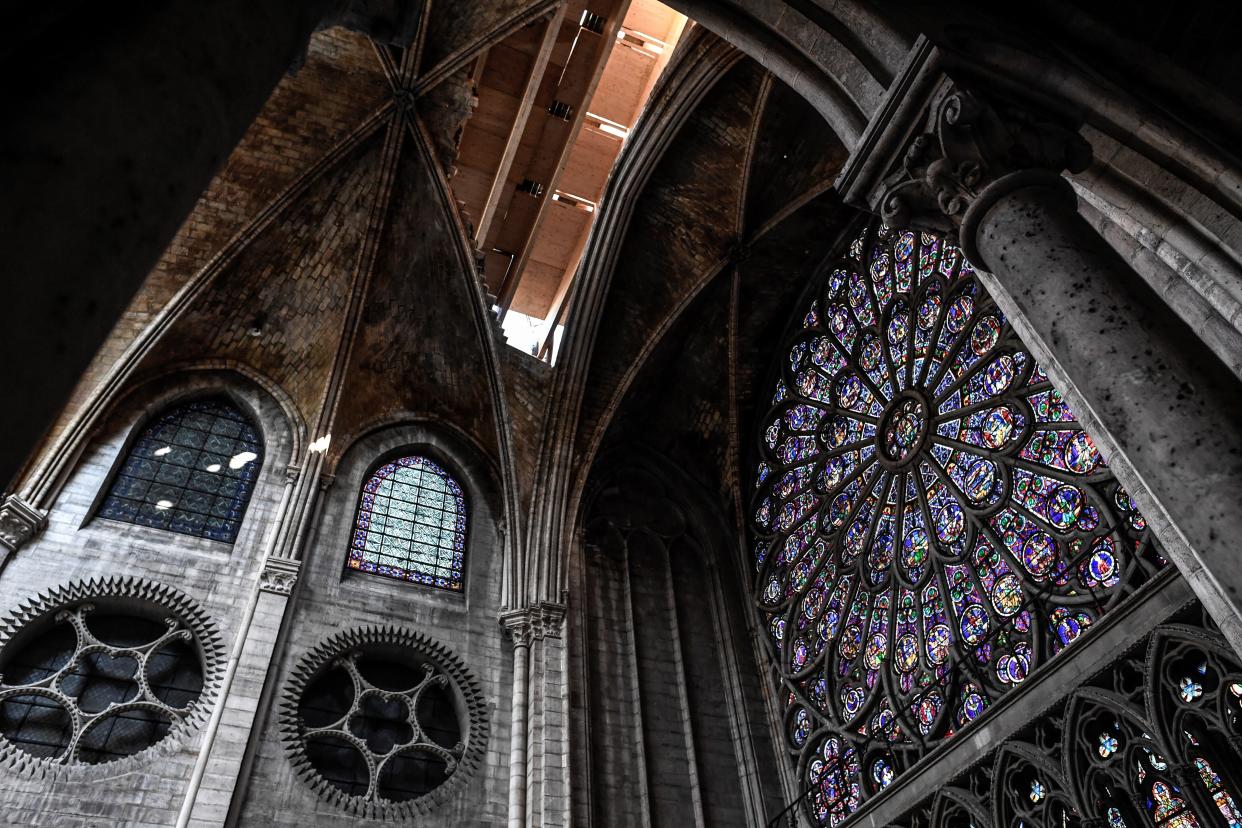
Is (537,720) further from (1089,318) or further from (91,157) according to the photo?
(91,157)

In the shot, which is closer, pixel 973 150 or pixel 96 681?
pixel 973 150

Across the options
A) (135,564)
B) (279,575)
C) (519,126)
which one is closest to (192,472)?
(135,564)

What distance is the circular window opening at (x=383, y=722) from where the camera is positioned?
26.9 ft

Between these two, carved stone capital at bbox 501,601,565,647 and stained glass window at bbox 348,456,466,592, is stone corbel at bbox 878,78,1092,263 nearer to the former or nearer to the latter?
carved stone capital at bbox 501,601,565,647

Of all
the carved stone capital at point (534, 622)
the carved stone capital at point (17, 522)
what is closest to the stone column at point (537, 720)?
the carved stone capital at point (534, 622)

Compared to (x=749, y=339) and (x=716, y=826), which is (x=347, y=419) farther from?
(x=716, y=826)

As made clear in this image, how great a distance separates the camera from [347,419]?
10984 mm

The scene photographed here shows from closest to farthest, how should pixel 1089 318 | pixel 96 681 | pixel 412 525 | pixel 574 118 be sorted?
1. pixel 1089 318
2. pixel 96 681
3. pixel 412 525
4. pixel 574 118

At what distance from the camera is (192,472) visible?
32.4 ft

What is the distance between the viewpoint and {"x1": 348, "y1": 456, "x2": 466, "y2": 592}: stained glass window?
1002cm

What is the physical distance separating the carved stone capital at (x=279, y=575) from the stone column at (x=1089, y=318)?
267 inches

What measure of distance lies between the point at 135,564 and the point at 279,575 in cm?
126

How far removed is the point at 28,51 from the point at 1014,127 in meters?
3.76

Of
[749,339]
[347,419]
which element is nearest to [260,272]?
[347,419]
